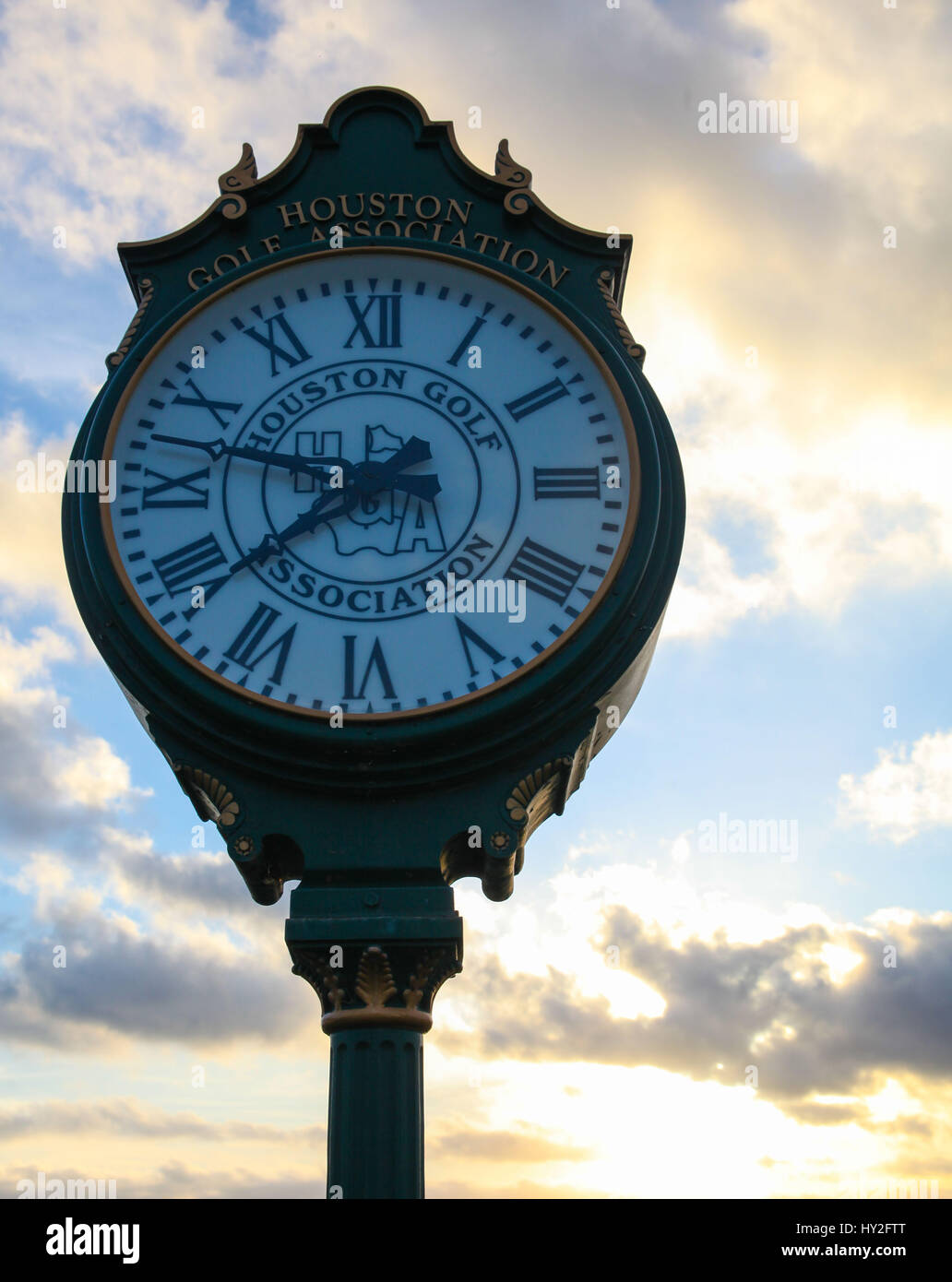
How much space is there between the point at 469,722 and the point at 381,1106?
1778 millimetres

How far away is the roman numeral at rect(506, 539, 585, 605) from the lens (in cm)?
784

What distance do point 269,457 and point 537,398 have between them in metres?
1.44

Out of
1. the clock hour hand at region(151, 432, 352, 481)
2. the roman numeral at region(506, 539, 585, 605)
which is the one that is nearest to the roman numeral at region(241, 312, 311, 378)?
the clock hour hand at region(151, 432, 352, 481)

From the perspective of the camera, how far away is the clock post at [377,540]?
24.3ft

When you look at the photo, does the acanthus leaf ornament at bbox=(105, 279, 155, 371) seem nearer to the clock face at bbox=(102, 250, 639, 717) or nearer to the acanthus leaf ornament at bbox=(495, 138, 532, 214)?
the clock face at bbox=(102, 250, 639, 717)

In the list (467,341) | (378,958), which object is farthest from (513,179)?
(378,958)

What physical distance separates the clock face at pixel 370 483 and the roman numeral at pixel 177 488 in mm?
11

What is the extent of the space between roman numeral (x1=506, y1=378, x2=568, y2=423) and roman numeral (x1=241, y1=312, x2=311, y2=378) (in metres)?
1.19

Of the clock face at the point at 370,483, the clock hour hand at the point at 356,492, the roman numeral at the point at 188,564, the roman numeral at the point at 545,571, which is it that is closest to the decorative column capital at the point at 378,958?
the clock face at the point at 370,483

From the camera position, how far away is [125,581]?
7.83 m

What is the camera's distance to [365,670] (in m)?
7.70
